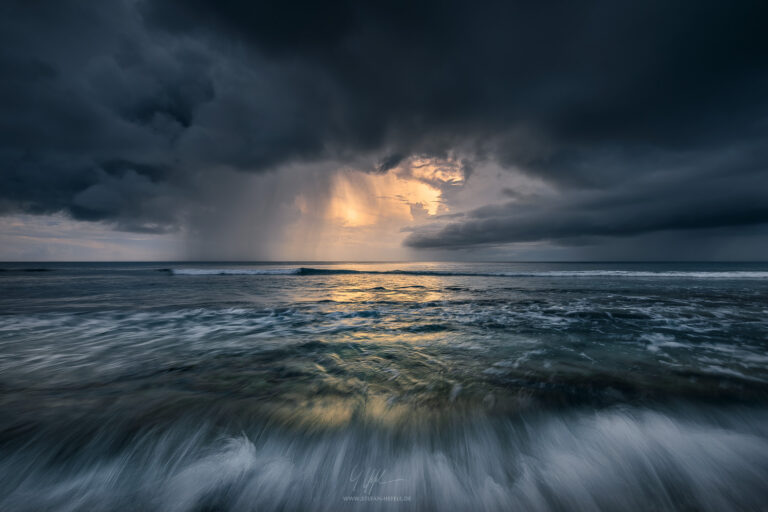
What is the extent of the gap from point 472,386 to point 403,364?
1195 millimetres

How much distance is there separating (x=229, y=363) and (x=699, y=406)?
6397 mm

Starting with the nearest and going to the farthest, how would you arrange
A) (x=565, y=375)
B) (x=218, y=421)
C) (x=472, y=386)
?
1. (x=218, y=421)
2. (x=472, y=386)
3. (x=565, y=375)

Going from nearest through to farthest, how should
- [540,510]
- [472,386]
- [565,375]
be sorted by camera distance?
1. [540,510]
2. [472,386]
3. [565,375]

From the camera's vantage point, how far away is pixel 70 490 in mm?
2145

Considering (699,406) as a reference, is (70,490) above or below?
below

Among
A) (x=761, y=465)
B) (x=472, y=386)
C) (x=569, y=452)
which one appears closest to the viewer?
(x=761, y=465)

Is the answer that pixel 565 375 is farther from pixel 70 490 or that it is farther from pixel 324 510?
pixel 70 490

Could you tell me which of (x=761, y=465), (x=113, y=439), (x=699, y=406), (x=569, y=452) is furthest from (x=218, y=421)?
(x=699, y=406)

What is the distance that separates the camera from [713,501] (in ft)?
6.79

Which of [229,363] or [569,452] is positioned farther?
[229,363]

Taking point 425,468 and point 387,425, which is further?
point 387,425

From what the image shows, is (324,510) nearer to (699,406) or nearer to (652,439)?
(652,439)

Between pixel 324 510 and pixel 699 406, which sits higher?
pixel 699 406

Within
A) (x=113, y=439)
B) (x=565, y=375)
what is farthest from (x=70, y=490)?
(x=565, y=375)
